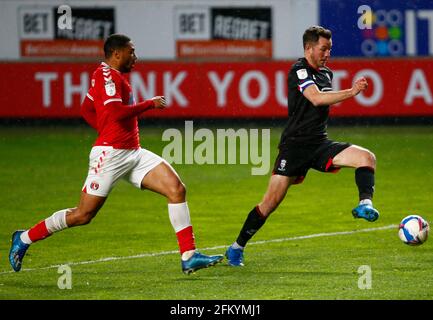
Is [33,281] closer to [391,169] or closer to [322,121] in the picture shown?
[322,121]

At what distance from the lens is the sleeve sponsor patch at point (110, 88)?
30.6ft

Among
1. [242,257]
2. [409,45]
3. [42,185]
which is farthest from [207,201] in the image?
[409,45]

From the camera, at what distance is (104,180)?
372 inches

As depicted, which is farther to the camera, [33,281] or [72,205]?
[72,205]

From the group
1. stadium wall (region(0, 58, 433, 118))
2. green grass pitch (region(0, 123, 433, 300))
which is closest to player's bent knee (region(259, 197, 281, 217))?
green grass pitch (region(0, 123, 433, 300))

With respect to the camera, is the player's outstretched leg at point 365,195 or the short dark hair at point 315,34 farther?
the short dark hair at point 315,34

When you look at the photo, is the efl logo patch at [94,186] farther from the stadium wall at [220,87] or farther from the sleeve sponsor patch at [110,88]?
the stadium wall at [220,87]

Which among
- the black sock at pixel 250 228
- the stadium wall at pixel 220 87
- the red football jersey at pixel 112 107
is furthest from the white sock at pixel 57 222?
the stadium wall at pixel 220 87

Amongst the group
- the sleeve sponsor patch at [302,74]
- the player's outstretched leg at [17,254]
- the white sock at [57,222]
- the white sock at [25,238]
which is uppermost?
the sleeve sponsor patch at [302,74]

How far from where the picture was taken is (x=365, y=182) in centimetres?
957

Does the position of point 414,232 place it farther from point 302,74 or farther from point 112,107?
point 112,107

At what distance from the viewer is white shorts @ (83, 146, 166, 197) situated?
372 inches

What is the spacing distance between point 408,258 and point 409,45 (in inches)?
546

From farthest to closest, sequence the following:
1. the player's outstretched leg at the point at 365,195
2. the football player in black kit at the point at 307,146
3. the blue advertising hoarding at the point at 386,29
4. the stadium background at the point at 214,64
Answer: the blue advertising hoarding at the point at 386,29
the stadium background at the point at 214,64
the football player in black kit at the point at 307,146
the player's outstretched leg at the point at 365,195
